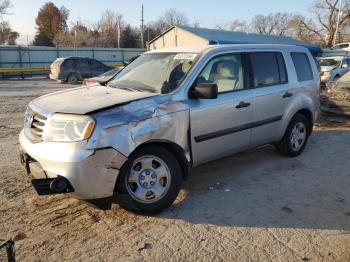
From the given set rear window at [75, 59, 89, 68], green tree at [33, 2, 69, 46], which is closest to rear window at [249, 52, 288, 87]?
rear window at [75, 59, 89, 68]

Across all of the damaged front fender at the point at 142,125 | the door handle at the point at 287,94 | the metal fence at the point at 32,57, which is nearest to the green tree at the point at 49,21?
the metal fence at the point at 32,57

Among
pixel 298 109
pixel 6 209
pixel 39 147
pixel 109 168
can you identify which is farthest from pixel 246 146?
pixel 6 209

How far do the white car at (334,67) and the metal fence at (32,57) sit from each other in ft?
64.6

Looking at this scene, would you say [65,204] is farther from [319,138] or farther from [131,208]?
[319,138]

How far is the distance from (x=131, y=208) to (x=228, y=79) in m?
2.11

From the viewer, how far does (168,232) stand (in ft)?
12.0

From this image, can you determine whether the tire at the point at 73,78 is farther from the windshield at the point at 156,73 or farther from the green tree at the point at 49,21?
the green tree at the point at 49,21

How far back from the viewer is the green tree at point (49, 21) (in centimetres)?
6900

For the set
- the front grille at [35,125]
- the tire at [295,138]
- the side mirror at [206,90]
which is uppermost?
the side mirror at [206,90]

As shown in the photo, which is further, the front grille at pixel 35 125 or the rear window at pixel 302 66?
the rear window at pixel 302 66

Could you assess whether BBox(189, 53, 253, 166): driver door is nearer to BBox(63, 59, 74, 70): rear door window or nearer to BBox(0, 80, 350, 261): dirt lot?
BBox(0, 80, 350, 261): dirt lot

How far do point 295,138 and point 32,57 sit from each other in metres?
28.8

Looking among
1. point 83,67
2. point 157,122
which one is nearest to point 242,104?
point 157,122

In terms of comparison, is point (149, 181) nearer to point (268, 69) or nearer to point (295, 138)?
point (268, 69)
